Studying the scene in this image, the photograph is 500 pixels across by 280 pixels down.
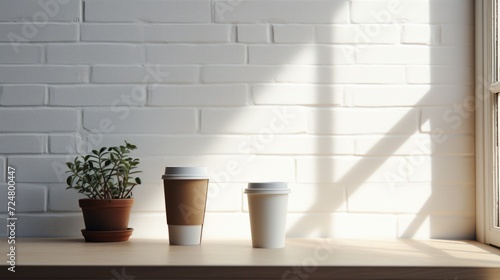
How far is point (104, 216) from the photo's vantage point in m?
2.05

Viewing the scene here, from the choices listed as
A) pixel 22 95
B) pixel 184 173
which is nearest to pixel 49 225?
pixel 22 95

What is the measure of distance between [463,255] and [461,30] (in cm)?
90

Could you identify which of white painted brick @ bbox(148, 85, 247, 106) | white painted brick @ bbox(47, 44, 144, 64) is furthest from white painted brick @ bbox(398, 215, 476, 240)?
white painted brick @ bbox(47, 44, 144, 64)

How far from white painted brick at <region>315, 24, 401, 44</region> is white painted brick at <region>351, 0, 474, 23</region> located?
27mm

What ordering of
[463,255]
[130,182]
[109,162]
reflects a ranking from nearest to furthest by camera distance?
[463,255] → [109,162] → [130,182]

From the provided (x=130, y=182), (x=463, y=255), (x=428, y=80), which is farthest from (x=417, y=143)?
(x=130, y=182)

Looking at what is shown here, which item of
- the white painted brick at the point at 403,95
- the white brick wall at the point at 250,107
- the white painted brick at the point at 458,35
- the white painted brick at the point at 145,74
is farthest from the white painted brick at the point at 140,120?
the white painted brick at the point at 458,35

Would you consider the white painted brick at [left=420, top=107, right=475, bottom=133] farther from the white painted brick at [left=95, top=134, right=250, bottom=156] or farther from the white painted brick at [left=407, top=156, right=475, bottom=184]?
the white painted brick at [left=95, top=134, right=250, bottom=156]

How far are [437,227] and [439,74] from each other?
0.56 m

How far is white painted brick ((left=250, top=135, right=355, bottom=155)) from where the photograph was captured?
2271mm

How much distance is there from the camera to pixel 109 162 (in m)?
2.09

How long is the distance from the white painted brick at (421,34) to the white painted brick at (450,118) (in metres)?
0.25

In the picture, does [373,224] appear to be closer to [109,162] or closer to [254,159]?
[254,159]

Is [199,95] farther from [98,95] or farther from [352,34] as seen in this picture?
[352,34]
